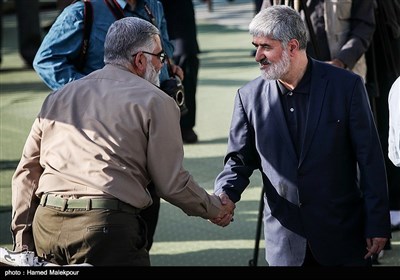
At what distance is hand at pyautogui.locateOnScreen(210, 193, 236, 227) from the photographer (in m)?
5.22

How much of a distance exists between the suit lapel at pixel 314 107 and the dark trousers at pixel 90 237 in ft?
3.03

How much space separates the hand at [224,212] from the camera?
522cm

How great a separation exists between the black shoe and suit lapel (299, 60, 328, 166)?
534cm

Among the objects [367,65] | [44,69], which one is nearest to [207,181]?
[367,65]

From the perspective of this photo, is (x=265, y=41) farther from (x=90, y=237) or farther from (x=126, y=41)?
(x=90, y=237)

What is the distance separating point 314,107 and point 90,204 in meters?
1.23

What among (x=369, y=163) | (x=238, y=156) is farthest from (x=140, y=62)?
(x=369, y=163)

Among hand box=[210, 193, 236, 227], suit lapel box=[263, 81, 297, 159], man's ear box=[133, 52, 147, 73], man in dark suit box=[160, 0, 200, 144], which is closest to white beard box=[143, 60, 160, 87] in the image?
man's ear box=[133, 52, 147, 73]

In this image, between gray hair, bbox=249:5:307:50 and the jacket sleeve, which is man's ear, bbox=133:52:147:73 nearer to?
gray hair, bbox=249:5:307:50

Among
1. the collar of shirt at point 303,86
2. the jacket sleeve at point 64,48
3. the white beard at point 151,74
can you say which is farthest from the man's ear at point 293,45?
the jacket sleeve at point 64,48

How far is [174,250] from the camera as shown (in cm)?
754

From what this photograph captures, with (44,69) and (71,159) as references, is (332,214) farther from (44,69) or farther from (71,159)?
(44,69)

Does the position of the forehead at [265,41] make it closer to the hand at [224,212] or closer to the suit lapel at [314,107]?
the suit lapel at [314,107]

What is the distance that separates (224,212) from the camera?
5.25 m
